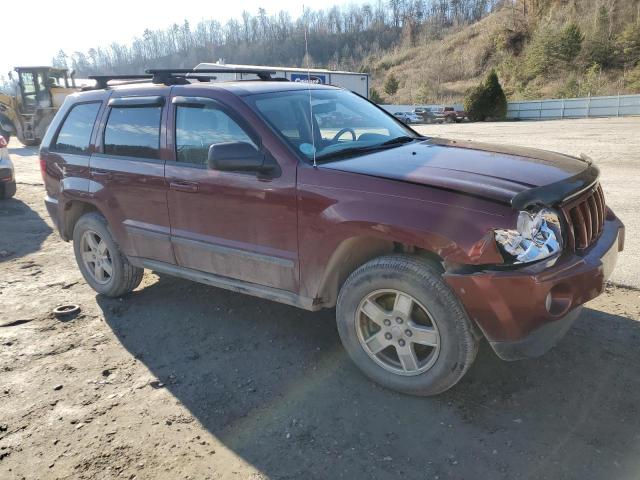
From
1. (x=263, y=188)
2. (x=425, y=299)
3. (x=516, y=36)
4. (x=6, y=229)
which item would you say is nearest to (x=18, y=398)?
(x=263, y=188)

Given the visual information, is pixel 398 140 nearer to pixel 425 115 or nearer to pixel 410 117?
pixel 410 117

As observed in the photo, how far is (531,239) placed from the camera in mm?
2717

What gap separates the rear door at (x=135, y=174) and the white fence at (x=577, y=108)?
1214 inches

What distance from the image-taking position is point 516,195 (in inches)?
107

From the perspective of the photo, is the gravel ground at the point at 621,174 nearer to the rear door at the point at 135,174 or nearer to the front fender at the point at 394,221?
the front fender at the point at 394,221

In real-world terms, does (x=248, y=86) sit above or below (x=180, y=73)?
below

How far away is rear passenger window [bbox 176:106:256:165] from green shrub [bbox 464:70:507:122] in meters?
37.2

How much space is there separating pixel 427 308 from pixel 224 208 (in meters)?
1.62

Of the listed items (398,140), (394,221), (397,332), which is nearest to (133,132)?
(398,140)

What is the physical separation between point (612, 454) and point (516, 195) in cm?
138

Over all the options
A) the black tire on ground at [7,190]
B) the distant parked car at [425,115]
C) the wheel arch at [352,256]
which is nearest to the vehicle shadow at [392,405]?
the wheel arch at [352,256]

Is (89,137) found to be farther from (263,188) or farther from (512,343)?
(512,343)

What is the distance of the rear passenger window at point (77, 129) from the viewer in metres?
4.69

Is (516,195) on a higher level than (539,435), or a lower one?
higher
